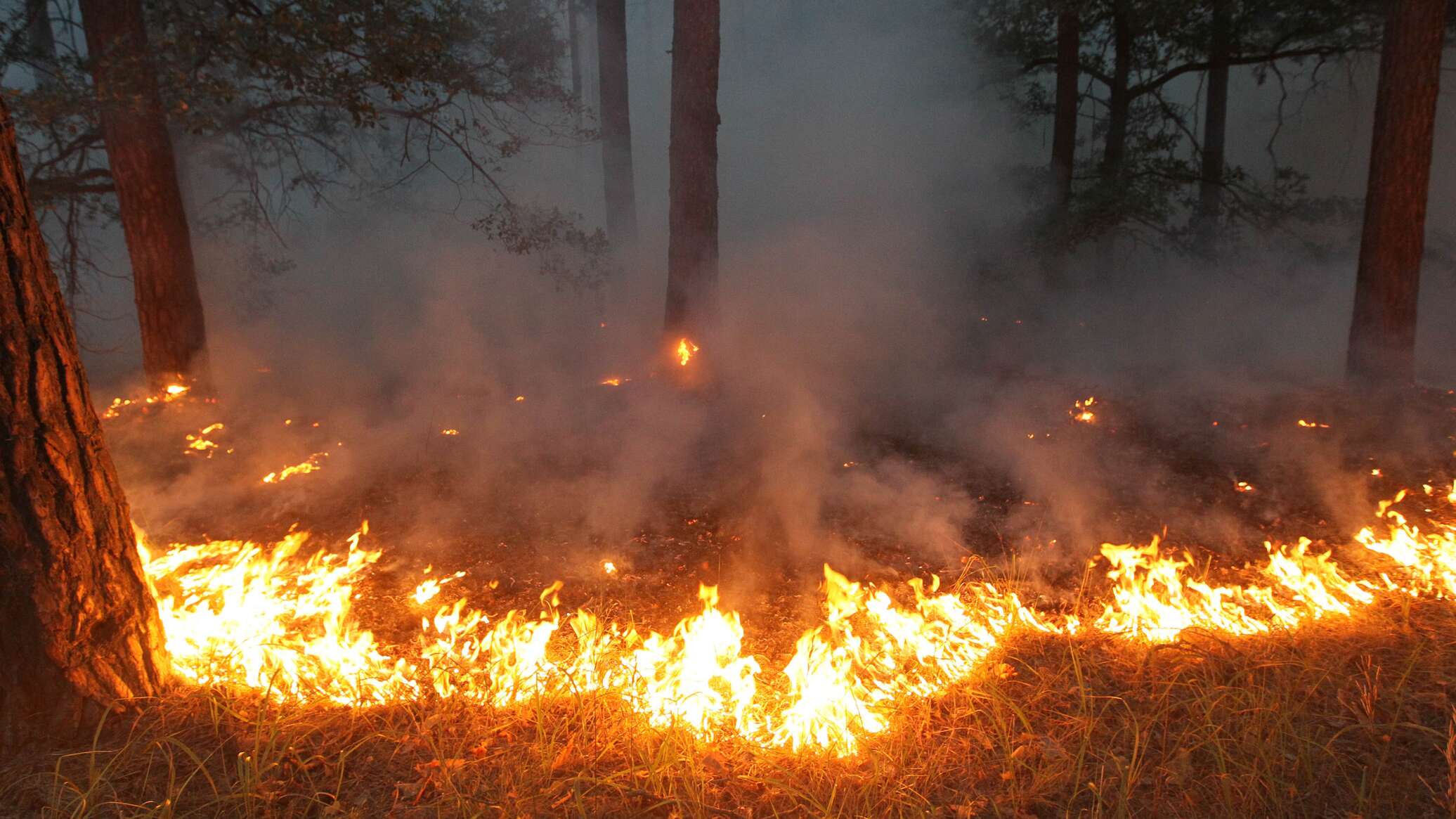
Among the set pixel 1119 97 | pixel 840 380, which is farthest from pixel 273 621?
pixel 1119 97

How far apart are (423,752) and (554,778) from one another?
513 millimetres

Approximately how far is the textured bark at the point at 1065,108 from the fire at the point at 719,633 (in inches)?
253

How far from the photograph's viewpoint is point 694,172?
22.3 ft

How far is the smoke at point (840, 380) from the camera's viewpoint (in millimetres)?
4754

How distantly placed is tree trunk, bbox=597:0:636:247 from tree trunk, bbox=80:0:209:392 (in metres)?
6.25

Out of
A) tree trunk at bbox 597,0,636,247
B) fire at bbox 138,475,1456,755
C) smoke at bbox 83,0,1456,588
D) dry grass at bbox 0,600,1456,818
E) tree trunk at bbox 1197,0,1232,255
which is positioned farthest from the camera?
tree trunk at bbox 597,0,636,247

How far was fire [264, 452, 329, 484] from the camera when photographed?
525cm

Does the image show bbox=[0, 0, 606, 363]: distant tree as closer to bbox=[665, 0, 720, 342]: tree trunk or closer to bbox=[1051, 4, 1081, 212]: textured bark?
bbox=[665, 0, 720, 342]: tree trunk

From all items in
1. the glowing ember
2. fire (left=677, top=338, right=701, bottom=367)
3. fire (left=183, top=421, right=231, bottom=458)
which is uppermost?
fire (left=677, top=338, right=701, bottom=367)

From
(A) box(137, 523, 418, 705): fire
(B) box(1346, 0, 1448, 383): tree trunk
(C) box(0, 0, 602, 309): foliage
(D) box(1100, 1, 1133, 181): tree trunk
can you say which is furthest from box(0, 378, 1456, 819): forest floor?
(D) box(1100, 1, 1133, 181): tree trunk

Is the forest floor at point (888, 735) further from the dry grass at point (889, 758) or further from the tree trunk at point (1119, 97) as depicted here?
the tree trunk at point (1119, 97)

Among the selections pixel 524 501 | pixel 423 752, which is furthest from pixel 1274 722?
pixel 524 501

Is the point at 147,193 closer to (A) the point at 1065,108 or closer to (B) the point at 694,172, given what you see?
(B) the point at 694,172

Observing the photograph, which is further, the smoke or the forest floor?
the smoke
